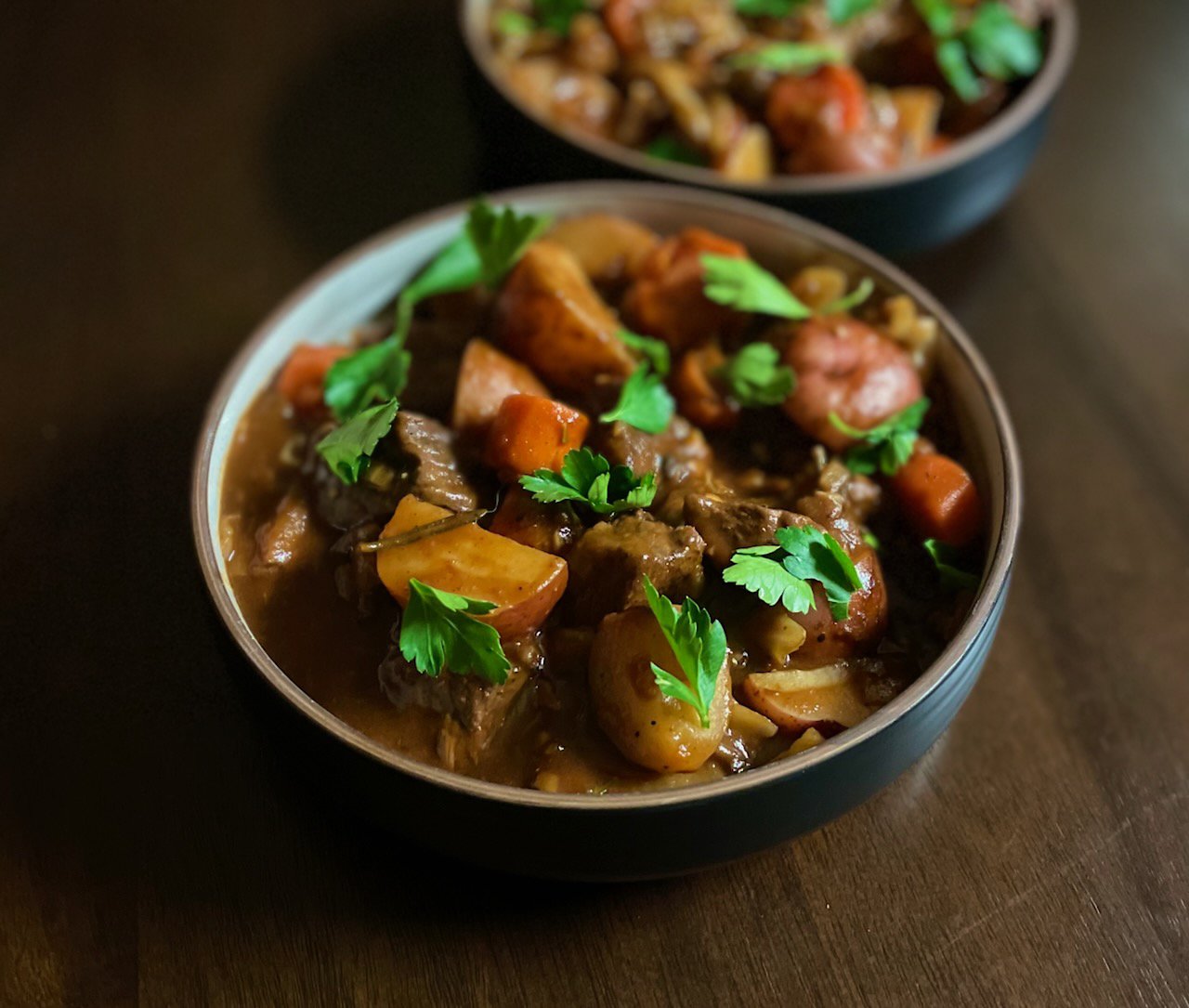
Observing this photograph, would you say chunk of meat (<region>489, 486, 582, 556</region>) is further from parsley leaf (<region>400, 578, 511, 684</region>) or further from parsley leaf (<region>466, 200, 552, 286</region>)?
parsley leaf (<region>466, 200, 552, 286</region>)

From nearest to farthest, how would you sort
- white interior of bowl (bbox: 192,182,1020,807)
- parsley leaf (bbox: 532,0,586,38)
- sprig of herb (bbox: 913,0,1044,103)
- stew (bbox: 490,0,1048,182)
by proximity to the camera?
white interior of bowl (bbox: 192,182,1020,807), stew (bbox: 490,0,1048,182), sprig of herb (bbox: 913,0,1044,103), parsley leaf (bbox: 532,0,586,38)

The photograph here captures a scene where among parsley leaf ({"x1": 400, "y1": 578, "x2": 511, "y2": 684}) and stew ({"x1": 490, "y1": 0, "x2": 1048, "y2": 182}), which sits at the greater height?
stew ({"x1": 490, "y1": 0, "x2": 1048, "y2": 182})

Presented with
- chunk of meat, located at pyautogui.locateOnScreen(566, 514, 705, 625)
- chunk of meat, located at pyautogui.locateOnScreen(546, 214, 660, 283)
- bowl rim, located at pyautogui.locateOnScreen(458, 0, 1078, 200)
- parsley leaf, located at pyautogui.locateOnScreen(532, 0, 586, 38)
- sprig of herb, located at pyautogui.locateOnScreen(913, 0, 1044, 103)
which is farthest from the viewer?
parsley leaf, located at pyautogui.locateOnScreen(532, 0, 586, 38)

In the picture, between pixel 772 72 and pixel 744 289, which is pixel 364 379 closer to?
pixel 744 289

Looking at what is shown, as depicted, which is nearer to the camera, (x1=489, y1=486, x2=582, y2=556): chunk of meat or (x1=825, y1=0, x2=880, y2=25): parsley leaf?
(x1=489, y1=486, x2=582, y2=556): chunk of meat

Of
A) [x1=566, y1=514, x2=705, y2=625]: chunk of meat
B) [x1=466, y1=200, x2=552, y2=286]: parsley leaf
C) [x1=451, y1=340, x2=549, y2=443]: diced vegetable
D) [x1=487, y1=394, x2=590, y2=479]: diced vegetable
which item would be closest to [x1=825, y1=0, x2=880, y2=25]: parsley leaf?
[x1=466, y1=200, x2=552, y2=286]: parsley leaf

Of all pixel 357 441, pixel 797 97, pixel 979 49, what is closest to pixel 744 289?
pixel 357 441

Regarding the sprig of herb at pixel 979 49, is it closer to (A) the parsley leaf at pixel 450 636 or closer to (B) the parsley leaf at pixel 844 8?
(B) the parsley leaf at pixel 844 8

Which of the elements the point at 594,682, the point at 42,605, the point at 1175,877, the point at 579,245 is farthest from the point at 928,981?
the point at 42,605

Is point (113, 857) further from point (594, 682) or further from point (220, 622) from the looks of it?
point (594, 682)
